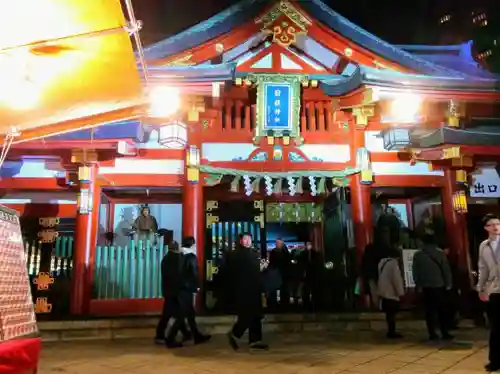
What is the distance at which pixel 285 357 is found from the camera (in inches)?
241

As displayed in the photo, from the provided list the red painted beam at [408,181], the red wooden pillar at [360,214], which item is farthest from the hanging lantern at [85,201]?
the red painted beam at [408,181]

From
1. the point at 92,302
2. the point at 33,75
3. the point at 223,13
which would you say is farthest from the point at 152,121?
the point at 33,75

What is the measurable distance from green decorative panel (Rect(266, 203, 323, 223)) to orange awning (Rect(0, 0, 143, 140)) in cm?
652

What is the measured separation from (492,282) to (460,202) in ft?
17.9

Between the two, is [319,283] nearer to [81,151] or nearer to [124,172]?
[124,172]

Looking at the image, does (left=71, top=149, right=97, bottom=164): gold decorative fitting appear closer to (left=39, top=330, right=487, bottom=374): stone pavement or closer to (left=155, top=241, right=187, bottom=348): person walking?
(left=155, top=241, right=187, bottom=348): person walking

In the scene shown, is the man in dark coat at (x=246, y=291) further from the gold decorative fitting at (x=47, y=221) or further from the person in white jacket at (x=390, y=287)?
the gold decorative fitting at (x=47, y=221)

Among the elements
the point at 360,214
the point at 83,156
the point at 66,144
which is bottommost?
the point at 360,214

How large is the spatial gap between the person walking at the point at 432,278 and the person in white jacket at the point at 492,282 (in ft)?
5.43

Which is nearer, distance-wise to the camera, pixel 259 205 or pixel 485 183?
pixel 485 183

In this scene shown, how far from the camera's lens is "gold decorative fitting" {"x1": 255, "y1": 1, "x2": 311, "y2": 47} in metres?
10.7

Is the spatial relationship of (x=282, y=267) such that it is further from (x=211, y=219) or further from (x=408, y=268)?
(x=408, y=268)

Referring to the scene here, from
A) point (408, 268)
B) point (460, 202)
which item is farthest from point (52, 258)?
point (460, 202)

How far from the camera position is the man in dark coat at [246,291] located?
6.47 metres
